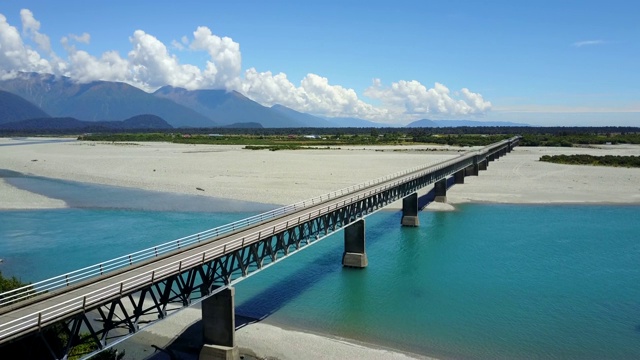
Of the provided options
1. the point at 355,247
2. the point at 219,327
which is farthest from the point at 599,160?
the point at 219,327

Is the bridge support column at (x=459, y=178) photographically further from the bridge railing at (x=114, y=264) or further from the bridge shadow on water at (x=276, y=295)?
the bridge shadow on water at (x=276, y=295)

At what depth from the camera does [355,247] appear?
137 feet

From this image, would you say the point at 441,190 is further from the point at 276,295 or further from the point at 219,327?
the point at 219,327

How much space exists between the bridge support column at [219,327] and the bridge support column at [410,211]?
35.6 metres

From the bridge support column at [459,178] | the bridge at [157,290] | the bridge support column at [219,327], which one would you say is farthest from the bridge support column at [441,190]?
the bridge support column at [219,327]

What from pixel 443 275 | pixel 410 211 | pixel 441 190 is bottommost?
pixel 443 275

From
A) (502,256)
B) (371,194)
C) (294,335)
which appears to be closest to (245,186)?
(371,194)

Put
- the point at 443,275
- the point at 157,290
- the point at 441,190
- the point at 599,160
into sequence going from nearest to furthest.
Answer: the point at 157,290
the point at 443,275
the point at 441,190
the point at 599,160

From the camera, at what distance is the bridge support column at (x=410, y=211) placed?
188 feet

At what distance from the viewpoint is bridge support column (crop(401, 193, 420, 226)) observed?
57375mm

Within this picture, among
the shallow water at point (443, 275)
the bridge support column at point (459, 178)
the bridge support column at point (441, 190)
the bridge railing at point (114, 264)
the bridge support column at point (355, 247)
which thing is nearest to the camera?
the bridge railing at point (114, 264)

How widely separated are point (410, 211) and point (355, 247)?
59.9 ft

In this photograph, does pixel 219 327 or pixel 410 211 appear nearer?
pixel 219 327

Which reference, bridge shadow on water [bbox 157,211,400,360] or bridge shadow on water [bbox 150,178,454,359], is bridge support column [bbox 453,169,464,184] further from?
bridge shadow on water [bbox 157,211,400,360]
